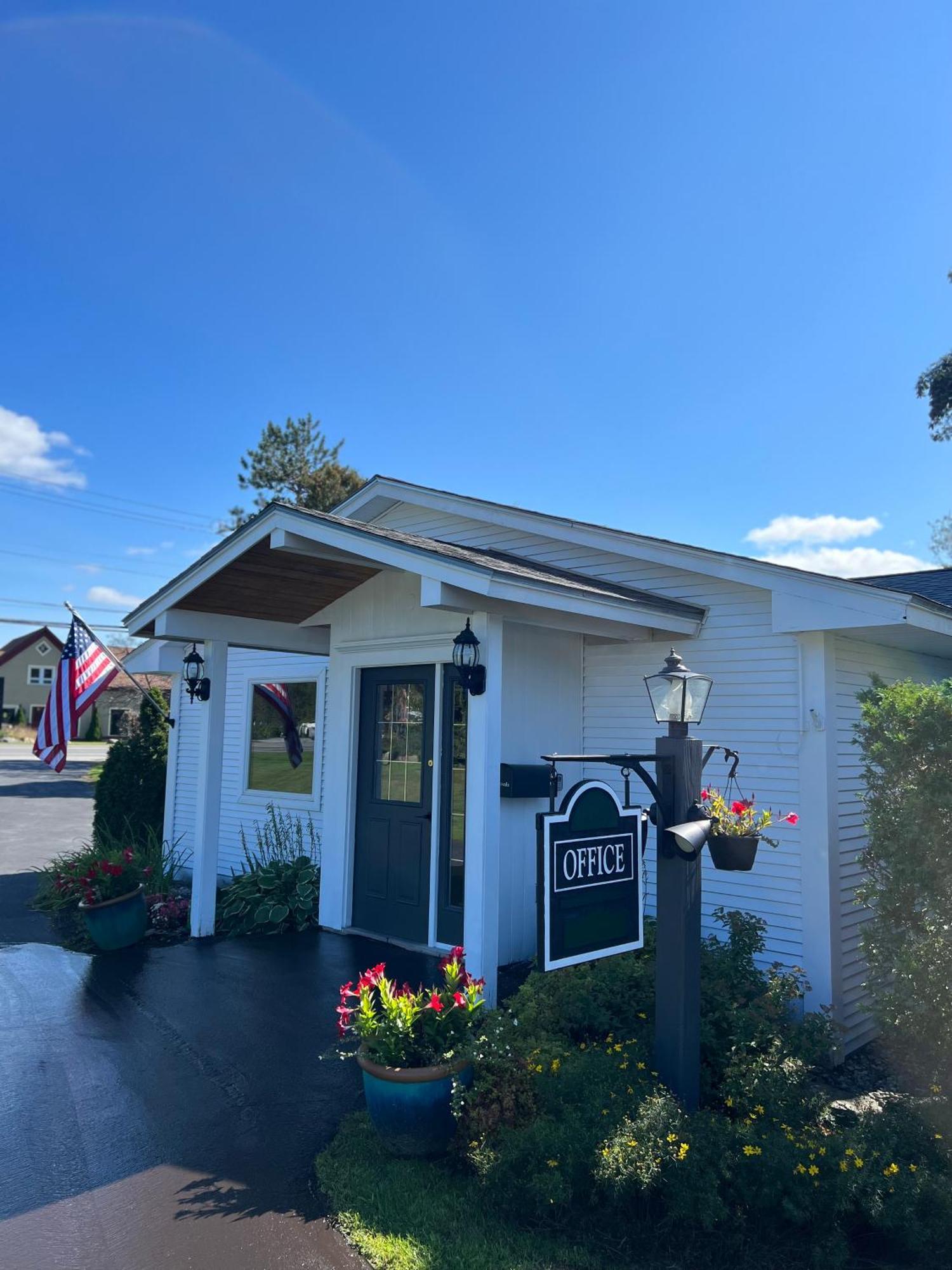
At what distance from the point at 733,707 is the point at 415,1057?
338cm

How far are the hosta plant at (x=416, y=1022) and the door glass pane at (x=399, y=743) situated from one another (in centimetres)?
285

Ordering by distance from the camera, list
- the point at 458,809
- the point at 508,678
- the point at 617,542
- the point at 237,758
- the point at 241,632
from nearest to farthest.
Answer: the point at 508,678
the point at 458,809
the point at 617,542
the point at 241,632
the point at 237,758

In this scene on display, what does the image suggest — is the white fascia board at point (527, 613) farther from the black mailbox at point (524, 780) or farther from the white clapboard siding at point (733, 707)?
the black mailbox at point (524, 780)

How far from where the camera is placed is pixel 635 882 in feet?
11.3

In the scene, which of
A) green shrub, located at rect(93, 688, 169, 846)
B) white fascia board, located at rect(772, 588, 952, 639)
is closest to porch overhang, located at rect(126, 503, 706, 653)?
white fascia board, located at rect(772, 588, 952, 639)

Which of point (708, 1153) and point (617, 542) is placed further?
point (617, 542)

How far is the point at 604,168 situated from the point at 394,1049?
7878 millimetres

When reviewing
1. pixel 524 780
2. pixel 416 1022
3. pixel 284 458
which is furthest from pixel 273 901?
pixel 284 458

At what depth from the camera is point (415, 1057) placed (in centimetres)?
330

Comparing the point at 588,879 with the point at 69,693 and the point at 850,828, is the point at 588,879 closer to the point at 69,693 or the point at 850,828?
the point at 850,828

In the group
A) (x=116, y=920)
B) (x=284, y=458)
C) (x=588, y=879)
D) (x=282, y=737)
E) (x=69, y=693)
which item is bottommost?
(x=116, y=920)

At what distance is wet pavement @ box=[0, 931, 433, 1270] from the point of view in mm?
2742

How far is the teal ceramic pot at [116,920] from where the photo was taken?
6355 millimetres

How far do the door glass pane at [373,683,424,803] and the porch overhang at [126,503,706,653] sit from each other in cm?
103
